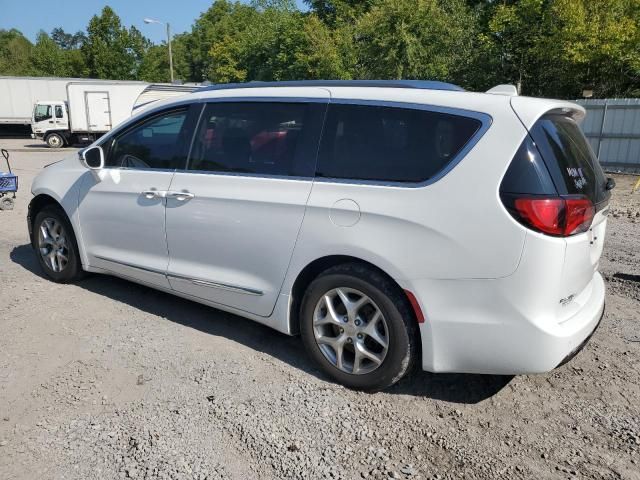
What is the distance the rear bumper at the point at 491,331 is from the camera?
9.09 feet

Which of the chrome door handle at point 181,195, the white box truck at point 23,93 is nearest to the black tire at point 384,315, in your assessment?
the chrome door handle at point 181,195

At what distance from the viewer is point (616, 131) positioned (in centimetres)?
1560

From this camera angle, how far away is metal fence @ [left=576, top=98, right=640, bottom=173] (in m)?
15.2

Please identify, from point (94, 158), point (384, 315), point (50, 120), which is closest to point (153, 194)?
point (94, 158)

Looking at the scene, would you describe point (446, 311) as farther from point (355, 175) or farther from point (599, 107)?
point (599, 107)

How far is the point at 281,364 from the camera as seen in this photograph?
3680mm

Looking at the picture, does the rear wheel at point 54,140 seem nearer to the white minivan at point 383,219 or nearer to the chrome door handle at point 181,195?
the white minivan at point 383,219

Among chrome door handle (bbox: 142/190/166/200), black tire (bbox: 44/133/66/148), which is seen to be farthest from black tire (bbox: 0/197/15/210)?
black tire (bbox: 44/133/66/148)

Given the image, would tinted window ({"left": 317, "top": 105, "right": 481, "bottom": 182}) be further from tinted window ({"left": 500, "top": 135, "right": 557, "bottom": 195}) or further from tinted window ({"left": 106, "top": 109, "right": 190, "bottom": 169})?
tinted window ({"left": 106, "top": 109, "right": 190, "bottom": 169})

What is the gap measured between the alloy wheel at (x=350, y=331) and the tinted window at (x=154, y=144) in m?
1.61

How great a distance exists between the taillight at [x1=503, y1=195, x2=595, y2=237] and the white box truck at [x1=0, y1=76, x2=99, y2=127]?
109 feet

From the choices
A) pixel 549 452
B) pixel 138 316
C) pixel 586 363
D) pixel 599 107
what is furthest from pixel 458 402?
pixel 599 107

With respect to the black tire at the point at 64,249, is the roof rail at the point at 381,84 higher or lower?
higher

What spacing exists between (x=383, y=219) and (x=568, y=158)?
3.43ft
